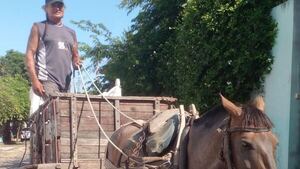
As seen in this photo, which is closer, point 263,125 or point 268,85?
point 263,125

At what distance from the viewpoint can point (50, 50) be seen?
22.4 ft

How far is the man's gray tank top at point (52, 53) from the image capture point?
6.78 meters

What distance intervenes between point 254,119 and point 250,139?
177 millimetres

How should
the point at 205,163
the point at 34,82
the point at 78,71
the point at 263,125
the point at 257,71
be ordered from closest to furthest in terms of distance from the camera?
the point at 263,125 < the point at 205,163 < the point at 34,82 < the point at 78,71 < the point at 257,71

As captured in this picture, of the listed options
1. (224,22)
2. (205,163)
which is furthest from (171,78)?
(205,163)

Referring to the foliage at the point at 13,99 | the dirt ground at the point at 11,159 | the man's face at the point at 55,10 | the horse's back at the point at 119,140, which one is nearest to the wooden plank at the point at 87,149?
the horse's back at the point at 119,140

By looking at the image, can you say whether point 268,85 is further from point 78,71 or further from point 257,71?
point 78,71

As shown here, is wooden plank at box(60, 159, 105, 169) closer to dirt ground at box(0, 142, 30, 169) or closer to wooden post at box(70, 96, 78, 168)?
wooden post at box(70, 96, 78, 168)

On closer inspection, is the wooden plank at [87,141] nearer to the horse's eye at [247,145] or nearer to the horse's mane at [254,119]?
the horse's mane at [254,119]

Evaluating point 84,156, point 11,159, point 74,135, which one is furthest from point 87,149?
point 11,159

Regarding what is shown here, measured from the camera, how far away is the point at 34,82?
6.50 metres

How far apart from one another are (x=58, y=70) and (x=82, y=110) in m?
0.59

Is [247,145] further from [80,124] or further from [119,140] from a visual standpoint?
[80,124]


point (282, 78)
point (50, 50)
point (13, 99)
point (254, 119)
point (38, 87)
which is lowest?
point (13, 99)
